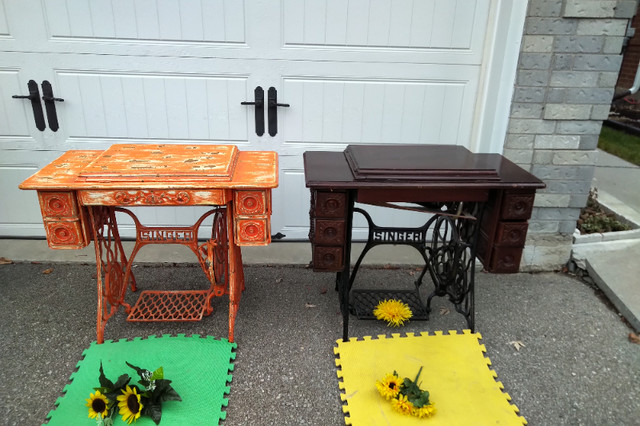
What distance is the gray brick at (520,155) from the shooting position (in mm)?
3293

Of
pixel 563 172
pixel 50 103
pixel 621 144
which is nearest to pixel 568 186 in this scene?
pixel 563 172

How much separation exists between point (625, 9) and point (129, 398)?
12.8 ft

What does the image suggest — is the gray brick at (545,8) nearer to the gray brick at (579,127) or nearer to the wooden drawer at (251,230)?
the gray brick at (579,127)

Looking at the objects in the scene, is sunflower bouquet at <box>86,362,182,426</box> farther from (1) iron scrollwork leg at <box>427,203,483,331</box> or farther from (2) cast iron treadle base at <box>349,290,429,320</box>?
(1) iron scrollwork leg at <box>427,203,483,331</box>

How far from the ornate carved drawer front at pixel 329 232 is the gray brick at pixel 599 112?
7.31 ft

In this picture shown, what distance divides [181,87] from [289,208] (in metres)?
1.33

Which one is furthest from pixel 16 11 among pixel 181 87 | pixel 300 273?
pixel 300 273

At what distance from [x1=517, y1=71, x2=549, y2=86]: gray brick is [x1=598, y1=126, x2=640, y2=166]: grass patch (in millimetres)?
4119

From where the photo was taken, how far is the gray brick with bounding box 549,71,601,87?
3.10 m

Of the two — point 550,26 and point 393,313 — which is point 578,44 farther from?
point 393,313

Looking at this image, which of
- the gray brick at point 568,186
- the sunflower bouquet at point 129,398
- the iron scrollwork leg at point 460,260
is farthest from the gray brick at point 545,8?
the sunflower bouquet at point 129,398

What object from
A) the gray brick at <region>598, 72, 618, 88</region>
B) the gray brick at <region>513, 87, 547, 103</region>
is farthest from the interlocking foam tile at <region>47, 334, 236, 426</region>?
the gray brick at <region>598, 72, 618, 88</region>

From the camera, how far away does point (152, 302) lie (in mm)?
2988

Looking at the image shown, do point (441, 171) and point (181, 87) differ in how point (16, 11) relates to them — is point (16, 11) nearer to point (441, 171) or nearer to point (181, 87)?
point (181, 87)
